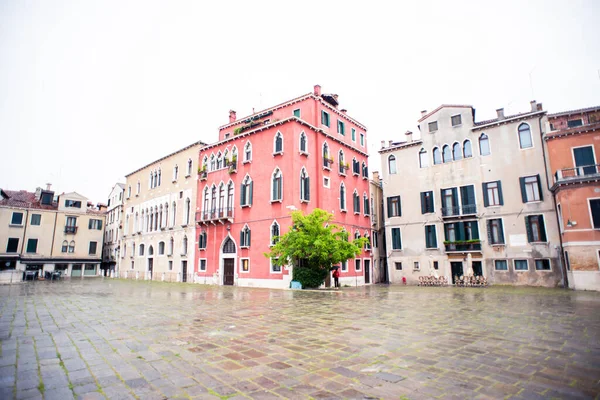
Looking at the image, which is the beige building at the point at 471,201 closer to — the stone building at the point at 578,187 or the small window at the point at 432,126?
the small window at the point at 432,126

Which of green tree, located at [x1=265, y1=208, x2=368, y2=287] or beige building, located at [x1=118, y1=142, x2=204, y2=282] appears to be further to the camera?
beige building, located at [x1=118, y1=142, x2=204, y2=282]

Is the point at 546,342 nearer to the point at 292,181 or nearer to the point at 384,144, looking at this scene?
the point at 292,181

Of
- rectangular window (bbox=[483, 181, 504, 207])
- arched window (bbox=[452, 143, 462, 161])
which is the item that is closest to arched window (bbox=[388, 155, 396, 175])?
arched window (bbox=[452, 143, 462, 161])

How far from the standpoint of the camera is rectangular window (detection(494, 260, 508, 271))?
23.0 meters

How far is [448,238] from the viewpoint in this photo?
2561cm

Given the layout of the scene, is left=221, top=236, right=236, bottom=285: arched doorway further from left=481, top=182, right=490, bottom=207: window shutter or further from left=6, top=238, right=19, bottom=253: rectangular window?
left=6, top=238, right=19, bottom=253: rectangular window

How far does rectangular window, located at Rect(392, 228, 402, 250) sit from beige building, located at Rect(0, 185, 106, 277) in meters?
40.2

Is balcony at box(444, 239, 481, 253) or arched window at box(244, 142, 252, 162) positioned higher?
arched window at box(244, 142, 252, 162)

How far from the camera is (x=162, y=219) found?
1394 inches

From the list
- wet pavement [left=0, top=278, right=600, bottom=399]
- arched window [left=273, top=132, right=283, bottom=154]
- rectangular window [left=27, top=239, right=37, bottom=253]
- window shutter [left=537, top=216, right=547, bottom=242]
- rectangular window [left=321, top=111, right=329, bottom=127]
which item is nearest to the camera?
wet pavement [left=0, top=278, right=600, bottom=399]

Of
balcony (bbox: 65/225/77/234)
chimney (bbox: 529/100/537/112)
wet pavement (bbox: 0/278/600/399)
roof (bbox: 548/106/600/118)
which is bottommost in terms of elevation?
wet pavement (bbox: 0/278/600/399)

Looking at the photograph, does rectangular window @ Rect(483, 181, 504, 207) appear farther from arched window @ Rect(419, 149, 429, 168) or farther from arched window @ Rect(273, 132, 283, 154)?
arched window @ Rect(273, 132, 283, 154)

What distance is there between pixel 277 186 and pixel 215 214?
7040 mm

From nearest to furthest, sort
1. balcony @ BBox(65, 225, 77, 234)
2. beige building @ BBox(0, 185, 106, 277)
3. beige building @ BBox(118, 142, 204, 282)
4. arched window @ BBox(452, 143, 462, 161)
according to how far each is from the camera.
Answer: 1. arched window @ BBox(452, 143, 462, 161)
2. beige building @ BBox(118, 142, 204, 282)
3. beige building @ BBox(0, 185, 106, 277)
4. balcony @ BBox(65, 225, 77, 234)
